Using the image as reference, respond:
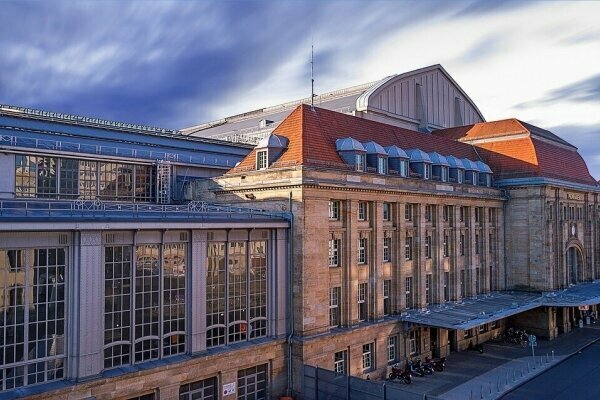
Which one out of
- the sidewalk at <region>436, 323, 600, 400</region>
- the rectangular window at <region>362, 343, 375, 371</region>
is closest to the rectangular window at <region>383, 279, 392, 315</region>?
the rectangular window at <region>362, 343, 375, 371</region>

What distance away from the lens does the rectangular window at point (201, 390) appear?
97.8 ft

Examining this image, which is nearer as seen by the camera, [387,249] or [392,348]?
[392,348]

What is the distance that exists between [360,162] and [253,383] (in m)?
18.2

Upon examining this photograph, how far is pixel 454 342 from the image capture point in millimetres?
49062

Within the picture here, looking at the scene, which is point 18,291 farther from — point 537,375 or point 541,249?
point 541,249

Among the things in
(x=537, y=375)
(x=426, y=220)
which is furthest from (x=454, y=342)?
(x=426, y=220)

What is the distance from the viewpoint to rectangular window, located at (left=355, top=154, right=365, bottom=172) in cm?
4094

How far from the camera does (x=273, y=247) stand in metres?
35.9

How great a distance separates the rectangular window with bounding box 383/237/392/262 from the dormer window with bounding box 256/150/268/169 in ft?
38.6

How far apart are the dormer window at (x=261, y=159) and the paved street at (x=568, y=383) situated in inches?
938

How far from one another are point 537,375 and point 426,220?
1542 centimetres

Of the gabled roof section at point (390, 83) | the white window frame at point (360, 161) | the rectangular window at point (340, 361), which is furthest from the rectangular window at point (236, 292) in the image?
the gabled roof section at point (390, 83)

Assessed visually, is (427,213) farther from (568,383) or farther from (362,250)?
(568,383)

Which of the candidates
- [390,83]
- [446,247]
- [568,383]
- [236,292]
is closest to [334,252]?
[236,292]
